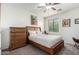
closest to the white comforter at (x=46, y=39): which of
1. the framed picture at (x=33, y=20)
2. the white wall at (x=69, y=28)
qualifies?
the white wall at (x=69, y=28)

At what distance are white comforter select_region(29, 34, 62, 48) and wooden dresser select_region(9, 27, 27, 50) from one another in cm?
15

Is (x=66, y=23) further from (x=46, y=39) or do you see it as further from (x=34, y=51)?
(x=34, y=51)

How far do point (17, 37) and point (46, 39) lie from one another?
55cm

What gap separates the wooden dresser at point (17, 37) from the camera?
183 cm

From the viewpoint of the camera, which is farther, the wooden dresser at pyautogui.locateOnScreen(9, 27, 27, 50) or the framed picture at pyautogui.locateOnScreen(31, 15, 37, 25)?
the framed picture at pyautogui.locateOnScreen(31, 15, 37, 25)

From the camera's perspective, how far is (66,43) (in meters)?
1.84

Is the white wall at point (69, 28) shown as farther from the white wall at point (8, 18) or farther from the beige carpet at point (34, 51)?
the white wall at point (8, 18)

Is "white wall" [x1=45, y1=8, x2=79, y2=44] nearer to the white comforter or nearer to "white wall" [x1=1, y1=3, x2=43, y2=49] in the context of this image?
the white comforter

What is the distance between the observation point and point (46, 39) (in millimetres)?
1885

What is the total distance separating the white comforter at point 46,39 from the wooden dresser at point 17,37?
0.49ft

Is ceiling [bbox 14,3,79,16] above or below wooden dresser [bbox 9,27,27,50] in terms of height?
above

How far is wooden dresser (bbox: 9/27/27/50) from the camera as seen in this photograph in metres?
1.83

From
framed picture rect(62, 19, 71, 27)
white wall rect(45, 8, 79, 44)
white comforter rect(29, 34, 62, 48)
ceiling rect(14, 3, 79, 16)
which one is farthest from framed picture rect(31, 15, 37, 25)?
framed picture rect(62, 19, 71, 27)

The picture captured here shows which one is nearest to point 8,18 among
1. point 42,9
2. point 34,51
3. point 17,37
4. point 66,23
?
point 17,37
